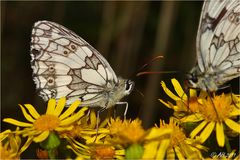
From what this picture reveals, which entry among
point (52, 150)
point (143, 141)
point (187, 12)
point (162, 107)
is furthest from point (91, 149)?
point (187, 12)

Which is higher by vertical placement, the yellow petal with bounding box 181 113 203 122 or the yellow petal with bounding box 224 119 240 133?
the yellow petal with bounding box 181 113 203 122

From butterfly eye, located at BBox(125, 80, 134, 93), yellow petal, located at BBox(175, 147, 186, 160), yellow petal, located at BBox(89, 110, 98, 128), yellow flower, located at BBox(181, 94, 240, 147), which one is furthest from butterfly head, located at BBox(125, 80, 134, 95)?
yellow petal, located at BBox(175, 147, 186, 160)

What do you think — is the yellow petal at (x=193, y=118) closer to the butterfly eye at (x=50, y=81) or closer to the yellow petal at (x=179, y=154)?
the yellow petal at (x=179, y=154)

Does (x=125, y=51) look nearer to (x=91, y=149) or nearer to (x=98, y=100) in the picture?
(x=98, y=100)

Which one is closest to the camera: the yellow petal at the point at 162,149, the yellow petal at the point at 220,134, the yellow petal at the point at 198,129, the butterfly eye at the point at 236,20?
the yellow petal at the point at 162,149

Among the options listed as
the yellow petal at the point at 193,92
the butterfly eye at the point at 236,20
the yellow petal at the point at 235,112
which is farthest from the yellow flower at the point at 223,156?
the butterfly eye at the point at 236,20

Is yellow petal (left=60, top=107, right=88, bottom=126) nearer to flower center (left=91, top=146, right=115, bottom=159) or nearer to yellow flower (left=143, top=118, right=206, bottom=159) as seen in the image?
flower center (left=91, top=146, right=115, bottom=159)

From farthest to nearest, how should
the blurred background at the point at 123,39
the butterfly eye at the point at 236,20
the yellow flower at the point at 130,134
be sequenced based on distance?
1. the blurred background at the point at 123,39
2. the butterfly eye at the point at 236,20
3. the yellow flower at the point at 130,134

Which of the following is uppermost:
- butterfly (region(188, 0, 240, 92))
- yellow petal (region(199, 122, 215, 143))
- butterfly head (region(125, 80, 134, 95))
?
butterfly (region(188, 0, 240, 92))
